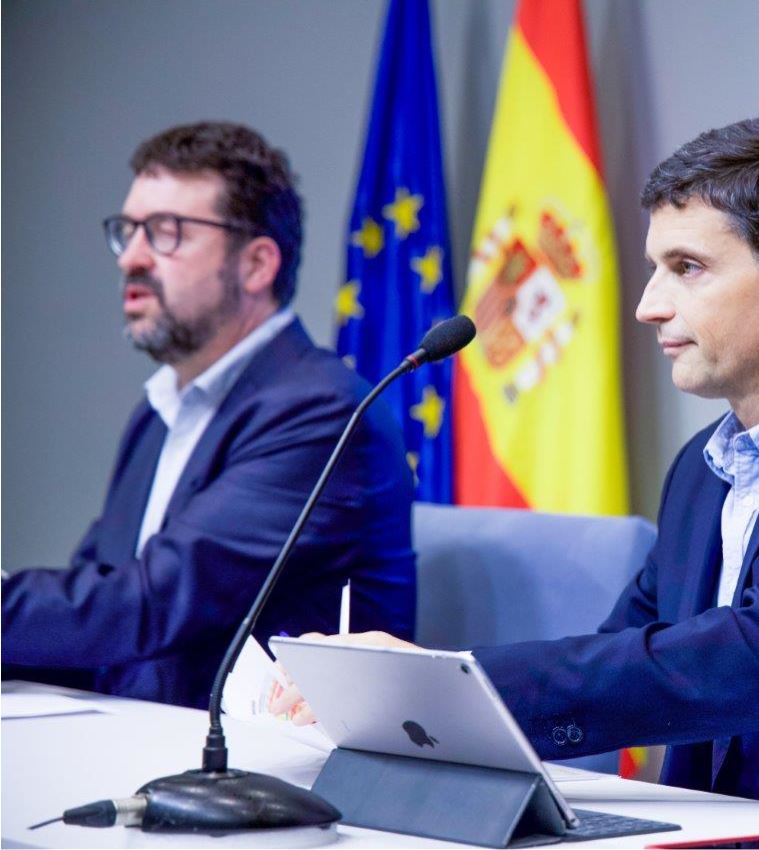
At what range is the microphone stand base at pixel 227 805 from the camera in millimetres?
1218

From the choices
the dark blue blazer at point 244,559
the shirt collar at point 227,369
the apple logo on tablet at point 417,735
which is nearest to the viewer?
the apple logo on tablet at point 417,735

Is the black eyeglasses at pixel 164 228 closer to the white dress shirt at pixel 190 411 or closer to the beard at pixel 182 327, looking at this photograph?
the beard at pixel 182 327

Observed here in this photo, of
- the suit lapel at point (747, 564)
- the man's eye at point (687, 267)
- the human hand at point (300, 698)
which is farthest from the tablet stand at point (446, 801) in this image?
the man's eye at point (687, 267)

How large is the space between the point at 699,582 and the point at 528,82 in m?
1.90

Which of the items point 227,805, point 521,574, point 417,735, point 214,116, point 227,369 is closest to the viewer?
point 227,805

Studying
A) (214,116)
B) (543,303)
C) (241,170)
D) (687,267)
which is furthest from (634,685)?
(214,116)

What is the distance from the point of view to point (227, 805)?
4.01 ft

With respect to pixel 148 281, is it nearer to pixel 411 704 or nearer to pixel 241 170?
pixel 241 170

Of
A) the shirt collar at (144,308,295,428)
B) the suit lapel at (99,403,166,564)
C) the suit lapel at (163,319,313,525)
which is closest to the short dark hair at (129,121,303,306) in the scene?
the shirt collar at (144,308,295,428)

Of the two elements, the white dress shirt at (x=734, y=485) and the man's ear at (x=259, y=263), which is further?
the man's ear at (x=259, y=263)

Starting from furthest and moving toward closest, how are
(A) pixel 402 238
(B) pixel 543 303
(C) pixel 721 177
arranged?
(A) pixel 402 238
(B) pixel 543 303
(C) pixel 721 177

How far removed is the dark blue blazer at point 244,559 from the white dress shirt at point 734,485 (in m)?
0.80

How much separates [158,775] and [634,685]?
528mm

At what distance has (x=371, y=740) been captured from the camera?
1.41 metres
